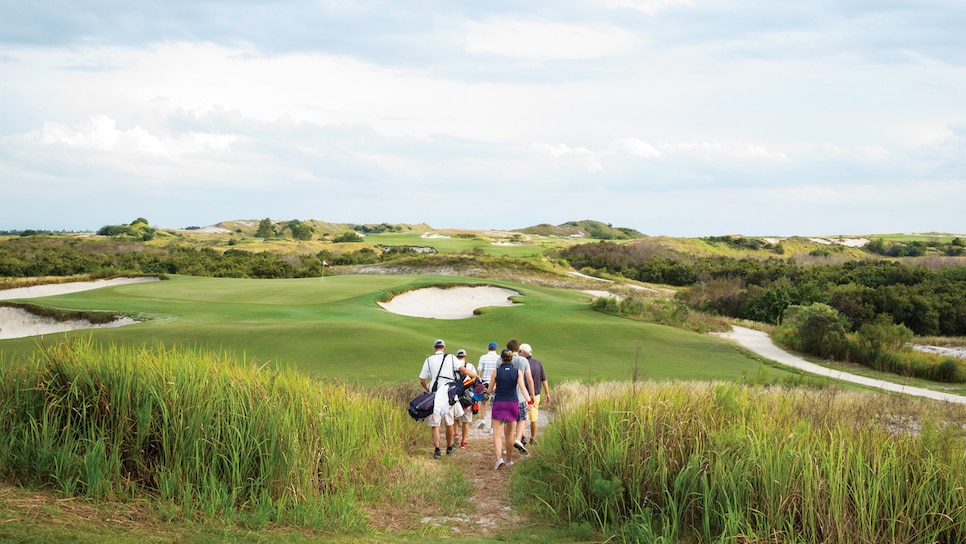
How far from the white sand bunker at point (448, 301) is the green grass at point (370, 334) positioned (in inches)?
51.4

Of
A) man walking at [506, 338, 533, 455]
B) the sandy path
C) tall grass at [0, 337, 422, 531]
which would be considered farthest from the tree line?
tall grass at [0, 337, 422, 531]

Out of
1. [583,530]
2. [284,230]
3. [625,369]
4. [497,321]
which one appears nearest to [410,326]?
[497,321]

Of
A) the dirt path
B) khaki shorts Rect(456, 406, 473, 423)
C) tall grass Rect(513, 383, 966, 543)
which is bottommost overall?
the dirt path

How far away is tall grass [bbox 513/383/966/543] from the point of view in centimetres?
688

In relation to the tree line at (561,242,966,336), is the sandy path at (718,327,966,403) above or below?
below

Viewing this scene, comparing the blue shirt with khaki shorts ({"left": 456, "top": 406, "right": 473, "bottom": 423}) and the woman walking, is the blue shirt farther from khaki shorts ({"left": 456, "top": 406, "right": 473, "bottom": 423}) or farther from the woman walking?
khaki shorts ({"left": 456, "top": 406, "right": 473, "bottom": 423})

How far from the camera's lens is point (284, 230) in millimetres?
139125

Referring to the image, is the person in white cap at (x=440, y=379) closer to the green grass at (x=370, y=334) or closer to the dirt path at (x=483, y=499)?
the dirt path at (x=483, y=499)

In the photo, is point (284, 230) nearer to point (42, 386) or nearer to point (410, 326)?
point (410, 326)

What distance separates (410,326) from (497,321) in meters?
3.62

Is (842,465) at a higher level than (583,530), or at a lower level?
higher

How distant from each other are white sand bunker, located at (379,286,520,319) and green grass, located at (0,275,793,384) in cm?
131

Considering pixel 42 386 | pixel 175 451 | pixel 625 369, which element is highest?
pixel 42 386

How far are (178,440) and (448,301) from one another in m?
27.5
